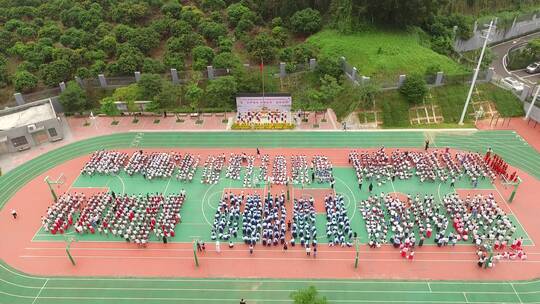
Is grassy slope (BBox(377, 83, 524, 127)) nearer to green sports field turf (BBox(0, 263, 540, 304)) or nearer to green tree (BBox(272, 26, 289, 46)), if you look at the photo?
green tree (BBox(272, 26, 289, 46))

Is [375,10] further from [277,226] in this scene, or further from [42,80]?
[42,80]

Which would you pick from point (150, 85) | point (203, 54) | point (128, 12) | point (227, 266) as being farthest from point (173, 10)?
point (227, 266)

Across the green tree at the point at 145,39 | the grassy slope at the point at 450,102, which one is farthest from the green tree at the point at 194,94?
the grassy slope at the point at 450,102

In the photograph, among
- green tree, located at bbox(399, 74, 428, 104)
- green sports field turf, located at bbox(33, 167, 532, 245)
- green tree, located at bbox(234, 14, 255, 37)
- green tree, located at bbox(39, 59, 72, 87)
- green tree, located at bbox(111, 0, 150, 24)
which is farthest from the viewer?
green tree, located at bbox(111, 0, 150, 24)

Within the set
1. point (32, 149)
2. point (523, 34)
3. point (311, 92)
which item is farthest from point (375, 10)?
point (32, 149)

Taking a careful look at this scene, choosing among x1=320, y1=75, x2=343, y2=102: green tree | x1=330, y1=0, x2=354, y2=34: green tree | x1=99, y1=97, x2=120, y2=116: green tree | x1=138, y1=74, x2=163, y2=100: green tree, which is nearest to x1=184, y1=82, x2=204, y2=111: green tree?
x1=138, y1=74, x2=163, y2=100: green tree

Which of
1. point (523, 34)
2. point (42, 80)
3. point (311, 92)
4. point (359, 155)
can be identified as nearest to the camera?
point (359, 155)
